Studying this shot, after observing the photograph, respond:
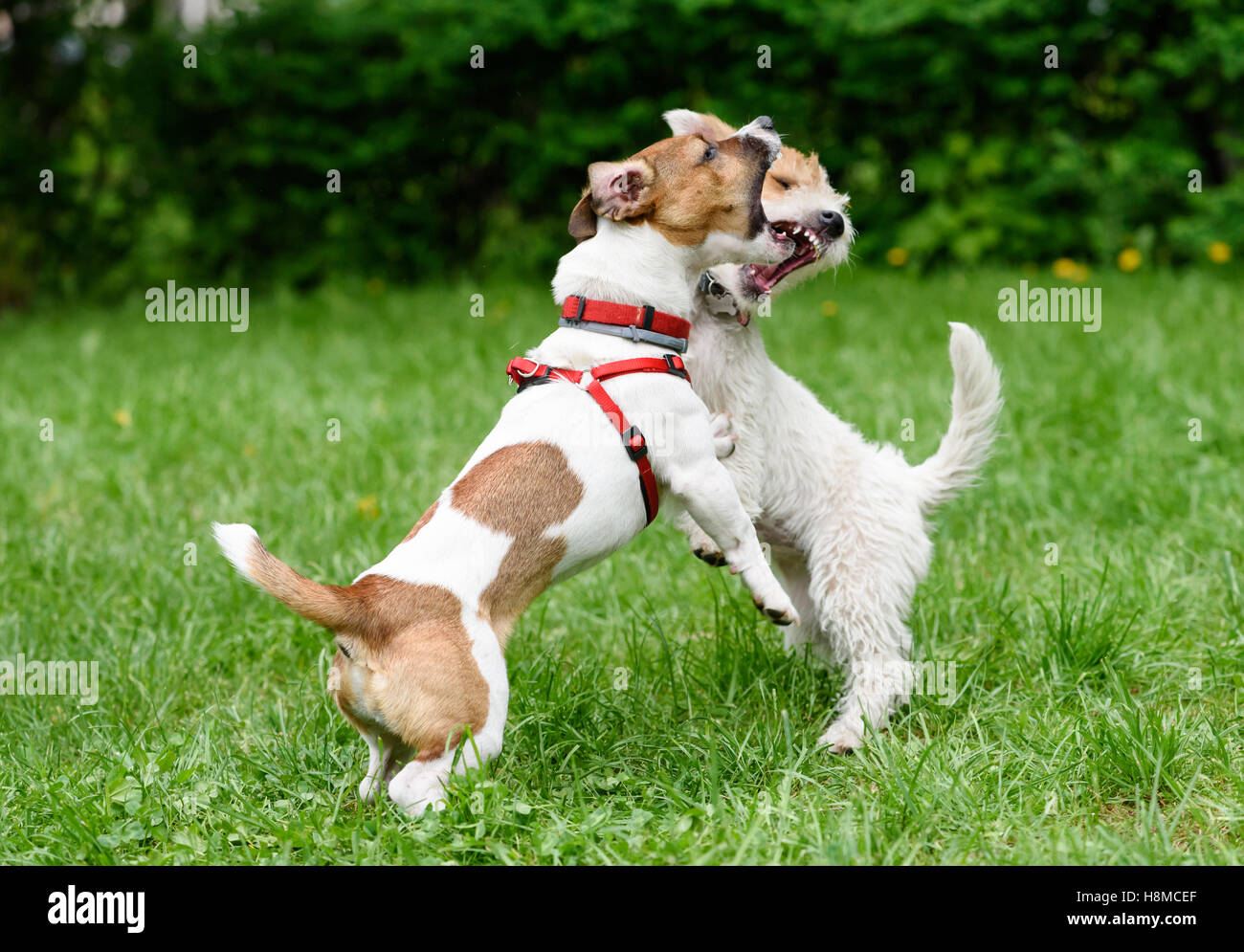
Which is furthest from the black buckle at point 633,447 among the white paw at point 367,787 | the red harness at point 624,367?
the white paw at point 367,787

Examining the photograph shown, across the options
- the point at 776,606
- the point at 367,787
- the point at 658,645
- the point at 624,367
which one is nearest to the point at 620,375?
the point at 624,367

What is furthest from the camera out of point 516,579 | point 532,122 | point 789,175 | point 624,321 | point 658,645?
point 532,122

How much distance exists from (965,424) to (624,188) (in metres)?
1.23

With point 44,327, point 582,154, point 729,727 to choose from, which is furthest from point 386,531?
point 44,327

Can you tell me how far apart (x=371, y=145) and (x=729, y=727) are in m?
7.25

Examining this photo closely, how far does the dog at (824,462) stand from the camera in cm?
325

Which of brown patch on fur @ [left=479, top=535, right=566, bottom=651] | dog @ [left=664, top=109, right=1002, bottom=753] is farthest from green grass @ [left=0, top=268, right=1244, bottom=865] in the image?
brown patch on fur @ [left=479, top=535, right=566, bottom=651]

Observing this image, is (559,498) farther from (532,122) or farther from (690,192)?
(532,122)

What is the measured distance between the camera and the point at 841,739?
3.11 m

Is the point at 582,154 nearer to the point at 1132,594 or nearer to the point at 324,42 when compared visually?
the point at 324,42

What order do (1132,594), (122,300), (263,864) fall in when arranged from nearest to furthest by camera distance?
(263,864) < (1132,594) < (122,300)

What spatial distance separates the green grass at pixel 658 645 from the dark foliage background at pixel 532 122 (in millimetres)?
2108
